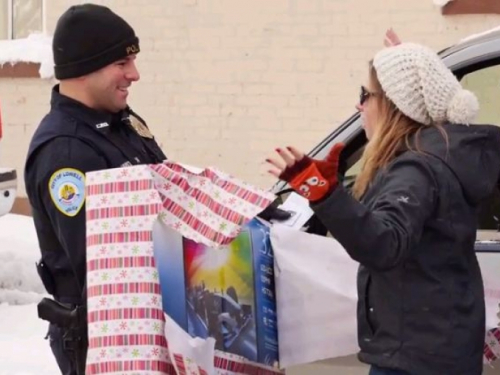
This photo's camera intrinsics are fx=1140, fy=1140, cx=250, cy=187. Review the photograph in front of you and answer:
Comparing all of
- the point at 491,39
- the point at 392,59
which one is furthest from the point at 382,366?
the point at 491,39

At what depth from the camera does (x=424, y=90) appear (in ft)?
9.10

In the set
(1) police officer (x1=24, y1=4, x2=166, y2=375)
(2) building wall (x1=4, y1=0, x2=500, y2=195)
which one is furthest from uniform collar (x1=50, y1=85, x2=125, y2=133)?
(2) building wall (x1=4, y1=0, x2=500, y2=195)

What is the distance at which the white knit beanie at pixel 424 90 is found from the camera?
9.12 ft

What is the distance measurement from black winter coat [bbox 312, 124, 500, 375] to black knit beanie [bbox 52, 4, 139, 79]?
35.3 inches

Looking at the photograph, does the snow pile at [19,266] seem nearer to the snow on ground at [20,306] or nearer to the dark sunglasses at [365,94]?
the snow on ground at [20,306]

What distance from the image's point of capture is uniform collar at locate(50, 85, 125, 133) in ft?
10.5

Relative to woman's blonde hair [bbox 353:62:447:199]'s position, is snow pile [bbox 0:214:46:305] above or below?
below

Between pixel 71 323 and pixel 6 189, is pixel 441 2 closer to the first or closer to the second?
pixel 6 189

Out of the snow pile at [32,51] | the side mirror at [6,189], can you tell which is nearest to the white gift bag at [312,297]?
the side mirror at [6,189]

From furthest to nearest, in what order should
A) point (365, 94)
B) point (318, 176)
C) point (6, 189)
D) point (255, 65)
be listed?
point (255, 65) → point (6, 189) → point (365, 94) → point (318, 176)

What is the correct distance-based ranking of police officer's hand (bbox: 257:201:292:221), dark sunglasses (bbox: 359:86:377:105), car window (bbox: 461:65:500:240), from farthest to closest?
car window (bbox: 461:65:500:240) < police officer's hand (bbox: 257:201:292:221) < dark sunglasses (bbox: 359:86:377:105)

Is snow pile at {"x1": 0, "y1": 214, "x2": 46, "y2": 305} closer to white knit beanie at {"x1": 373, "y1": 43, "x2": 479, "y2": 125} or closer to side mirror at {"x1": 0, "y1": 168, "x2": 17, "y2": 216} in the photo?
side mirror at {"x1": 0, "y1": 168, "x2": 17, "y2": 216}

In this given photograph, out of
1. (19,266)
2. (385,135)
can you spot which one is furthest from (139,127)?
(19,266)

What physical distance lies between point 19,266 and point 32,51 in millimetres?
1983
